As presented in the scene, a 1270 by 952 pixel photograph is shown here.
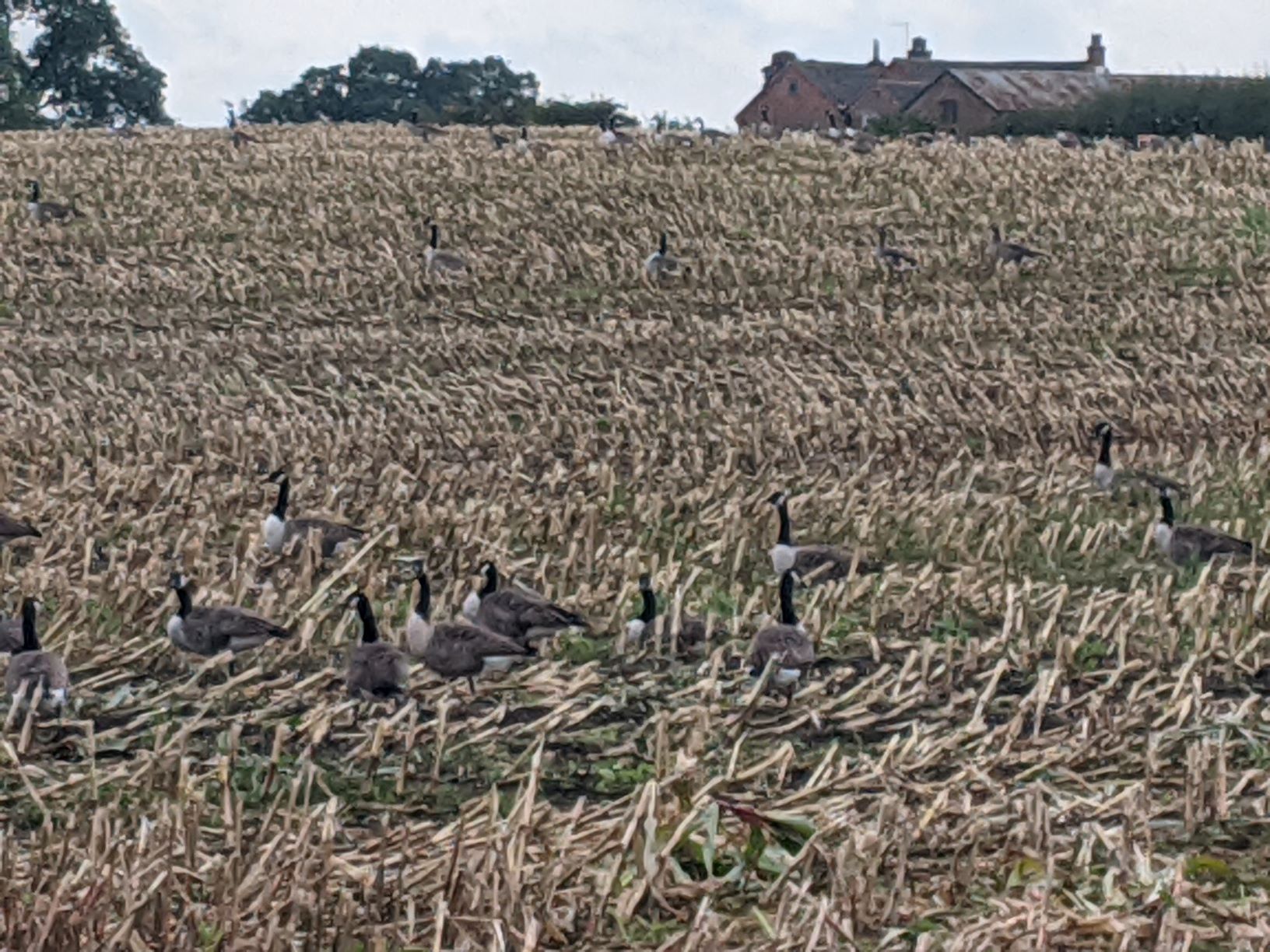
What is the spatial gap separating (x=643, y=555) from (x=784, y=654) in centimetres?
399

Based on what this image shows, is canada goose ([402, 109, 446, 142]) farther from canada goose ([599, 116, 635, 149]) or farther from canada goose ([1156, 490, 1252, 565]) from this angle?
canada goose ([1156, 490, 1252, 565])

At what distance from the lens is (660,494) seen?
717 inches

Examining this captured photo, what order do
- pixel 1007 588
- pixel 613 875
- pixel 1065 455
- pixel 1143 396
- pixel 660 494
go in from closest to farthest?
pixel 613 875 → pixel 1007 588 → pixel 660 494 → pixel 1065 455 → pixel 1143 396

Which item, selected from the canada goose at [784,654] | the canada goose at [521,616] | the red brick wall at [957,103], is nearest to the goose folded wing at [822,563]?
the canada goose at [521,616]

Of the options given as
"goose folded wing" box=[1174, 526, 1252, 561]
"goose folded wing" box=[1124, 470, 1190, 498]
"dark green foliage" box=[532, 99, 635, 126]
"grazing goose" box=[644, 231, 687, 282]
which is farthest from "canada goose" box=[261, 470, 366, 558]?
→ "dark green foliage" box=[532, 99, 635, 126]

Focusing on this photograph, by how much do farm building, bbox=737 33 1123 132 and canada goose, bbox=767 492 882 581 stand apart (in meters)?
50.5

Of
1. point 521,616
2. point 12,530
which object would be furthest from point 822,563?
point 12,530

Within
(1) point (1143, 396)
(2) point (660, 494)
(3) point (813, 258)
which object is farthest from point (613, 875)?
(3) point (813, 258)

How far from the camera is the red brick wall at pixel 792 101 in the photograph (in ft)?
285

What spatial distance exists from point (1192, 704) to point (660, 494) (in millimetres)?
7261

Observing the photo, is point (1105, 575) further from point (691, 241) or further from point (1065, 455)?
point (691, 241)

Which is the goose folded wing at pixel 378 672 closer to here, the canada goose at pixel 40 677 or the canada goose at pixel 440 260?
the canada goose at pixel 40 677

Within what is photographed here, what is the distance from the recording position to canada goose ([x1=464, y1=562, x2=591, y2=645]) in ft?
43.1

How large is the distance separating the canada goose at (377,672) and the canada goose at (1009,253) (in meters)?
22.6
